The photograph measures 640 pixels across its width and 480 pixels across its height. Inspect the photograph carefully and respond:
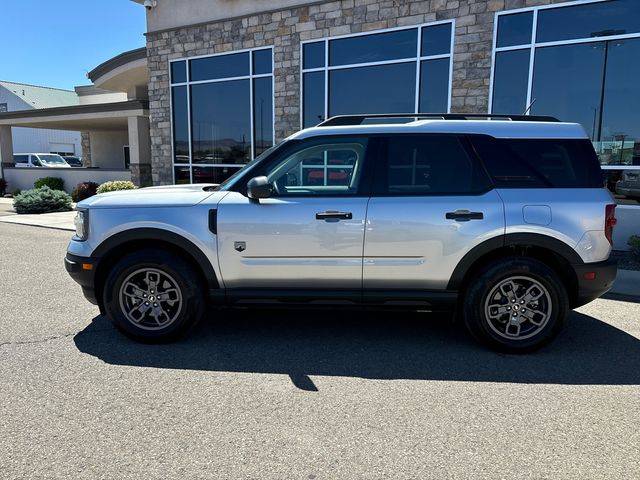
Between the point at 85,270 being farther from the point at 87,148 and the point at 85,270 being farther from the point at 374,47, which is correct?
the point at 87,148

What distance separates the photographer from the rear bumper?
406 cm

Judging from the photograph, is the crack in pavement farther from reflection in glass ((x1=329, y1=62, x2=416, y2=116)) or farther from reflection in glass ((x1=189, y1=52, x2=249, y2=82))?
reflection in glass ((x1=189, y1=52, x2=249, y2=82))

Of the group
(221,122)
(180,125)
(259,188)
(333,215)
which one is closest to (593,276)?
(333,215)

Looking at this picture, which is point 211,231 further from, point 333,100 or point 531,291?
point 333,100

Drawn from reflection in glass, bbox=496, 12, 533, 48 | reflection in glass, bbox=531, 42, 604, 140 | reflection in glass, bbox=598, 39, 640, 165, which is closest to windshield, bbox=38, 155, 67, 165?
reflection in glass, bbox=496, 12, 533, 48

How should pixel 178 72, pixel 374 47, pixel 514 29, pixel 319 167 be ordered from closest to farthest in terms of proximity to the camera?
pixel 319 167, pixel 514 29, pixel 374 47, pixel 178 72

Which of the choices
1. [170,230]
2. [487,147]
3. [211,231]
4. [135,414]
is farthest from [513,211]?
[135,414]

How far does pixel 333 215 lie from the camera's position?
13.3ft

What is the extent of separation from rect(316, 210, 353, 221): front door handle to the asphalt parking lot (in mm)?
1162

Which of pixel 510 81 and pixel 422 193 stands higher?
pixel 510 81

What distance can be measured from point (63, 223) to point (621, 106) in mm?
13061

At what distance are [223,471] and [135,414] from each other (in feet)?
2.94

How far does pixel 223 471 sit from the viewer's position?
2.55 metres

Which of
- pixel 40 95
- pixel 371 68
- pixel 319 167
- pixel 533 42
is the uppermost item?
pixel 40 95
